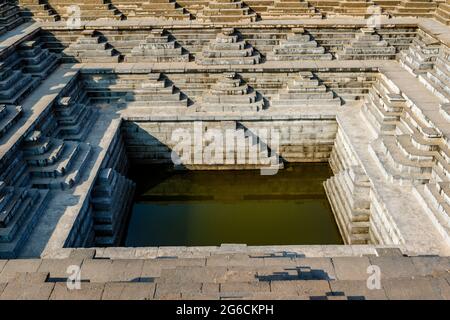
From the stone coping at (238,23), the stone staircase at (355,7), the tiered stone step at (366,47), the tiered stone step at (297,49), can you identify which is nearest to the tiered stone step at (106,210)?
the stone coping at (238,23)

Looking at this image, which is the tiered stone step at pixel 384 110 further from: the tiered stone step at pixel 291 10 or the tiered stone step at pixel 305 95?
the tiered stone step at pixel 291 10

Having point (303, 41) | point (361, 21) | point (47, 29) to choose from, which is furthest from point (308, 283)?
point (47, 29)

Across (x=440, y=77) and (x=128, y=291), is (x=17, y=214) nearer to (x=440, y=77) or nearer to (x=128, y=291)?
(x=128, y=291)

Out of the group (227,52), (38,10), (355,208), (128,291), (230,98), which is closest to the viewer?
(128,291)

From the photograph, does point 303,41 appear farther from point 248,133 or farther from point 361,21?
point 248,133

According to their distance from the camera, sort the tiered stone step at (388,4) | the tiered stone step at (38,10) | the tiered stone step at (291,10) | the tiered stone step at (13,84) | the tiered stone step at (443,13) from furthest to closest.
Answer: the tiered stone step at (38,10)
the tiered stone step at (388,4)
the tiered stone step at (291,10)
the tiered stone step at (443,13)
the tiered stone step at (13,84)

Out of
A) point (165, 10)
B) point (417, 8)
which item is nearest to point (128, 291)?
point (165, 10)

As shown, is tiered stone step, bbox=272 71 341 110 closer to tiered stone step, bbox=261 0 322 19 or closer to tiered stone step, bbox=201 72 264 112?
tiered stone step, bbox=201 72 264 112

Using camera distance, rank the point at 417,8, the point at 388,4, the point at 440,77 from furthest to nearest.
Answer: the point at 388,4, the point at 417,8, the point at 440,77
